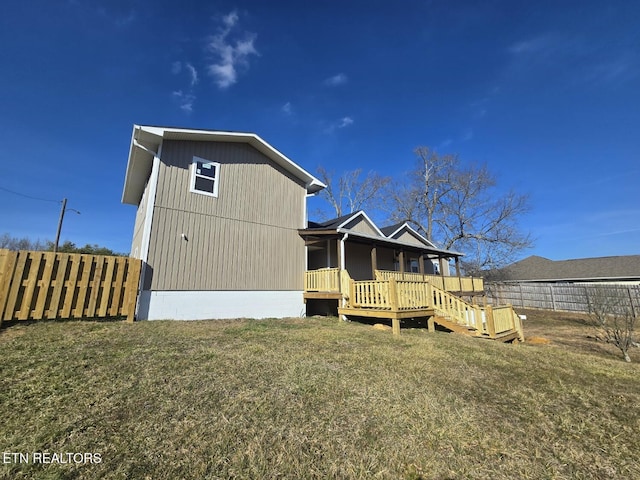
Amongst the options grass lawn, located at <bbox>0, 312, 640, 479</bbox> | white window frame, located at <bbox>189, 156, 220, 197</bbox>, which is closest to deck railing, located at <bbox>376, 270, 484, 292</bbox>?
grass lawn, located at <bbox>0, 312, 640, 479</bbox>

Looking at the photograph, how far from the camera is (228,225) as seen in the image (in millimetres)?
9859

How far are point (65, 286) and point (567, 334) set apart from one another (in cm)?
1737

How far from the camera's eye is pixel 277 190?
11625mm

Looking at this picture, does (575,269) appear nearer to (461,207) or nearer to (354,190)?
(461,207)

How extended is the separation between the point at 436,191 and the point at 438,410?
2696 cm

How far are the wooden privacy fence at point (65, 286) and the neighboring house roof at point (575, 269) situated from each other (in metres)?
33.6

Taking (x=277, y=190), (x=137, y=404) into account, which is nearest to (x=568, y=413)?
(x=137, y=404)

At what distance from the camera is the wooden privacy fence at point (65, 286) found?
5770 millimetres

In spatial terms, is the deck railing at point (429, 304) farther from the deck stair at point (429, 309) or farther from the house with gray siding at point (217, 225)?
the house with gray siding at point (217, 225)

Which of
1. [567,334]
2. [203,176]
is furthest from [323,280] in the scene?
[567,334]

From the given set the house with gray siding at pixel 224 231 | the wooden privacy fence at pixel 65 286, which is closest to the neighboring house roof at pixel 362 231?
the house with gray siding at pixel 224 231

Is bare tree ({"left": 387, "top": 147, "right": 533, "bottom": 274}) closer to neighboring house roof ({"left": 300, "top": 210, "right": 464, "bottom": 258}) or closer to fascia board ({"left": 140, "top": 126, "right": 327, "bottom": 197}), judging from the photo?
neighboring house roof ({"left": 300, "top": 210, "right": 464, "bottom": 258})

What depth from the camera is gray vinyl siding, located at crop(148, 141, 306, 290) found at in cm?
852

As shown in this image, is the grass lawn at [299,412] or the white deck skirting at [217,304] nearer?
the grass lawn at [299,412]
